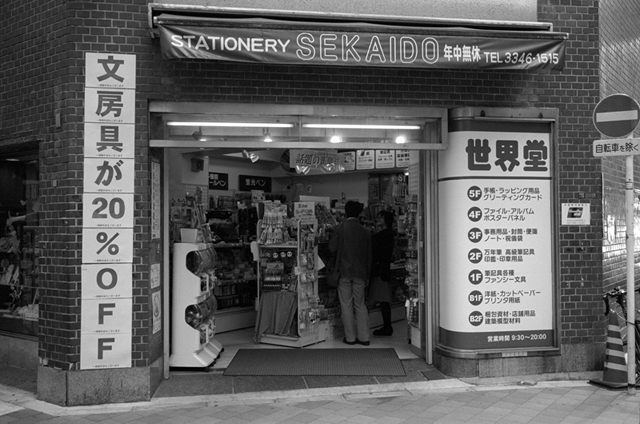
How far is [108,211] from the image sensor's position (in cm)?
612

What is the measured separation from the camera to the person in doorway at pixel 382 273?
9117mm

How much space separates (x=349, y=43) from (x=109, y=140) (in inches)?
109

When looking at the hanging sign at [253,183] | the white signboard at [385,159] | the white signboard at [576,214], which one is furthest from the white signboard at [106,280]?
the hanging sign at [253,183]

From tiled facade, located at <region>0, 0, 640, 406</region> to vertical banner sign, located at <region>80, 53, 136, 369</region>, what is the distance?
92mm

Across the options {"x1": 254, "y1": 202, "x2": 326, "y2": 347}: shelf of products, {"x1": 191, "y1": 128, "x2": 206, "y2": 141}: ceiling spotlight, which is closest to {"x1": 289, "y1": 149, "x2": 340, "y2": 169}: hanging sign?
{"x1": 254, "y1": 202, "x2": 326, "y2": 347}: shelf of products

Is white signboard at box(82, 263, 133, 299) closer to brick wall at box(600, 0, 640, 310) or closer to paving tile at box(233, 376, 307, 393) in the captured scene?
paving tile at box(233, 376, 307, 393)

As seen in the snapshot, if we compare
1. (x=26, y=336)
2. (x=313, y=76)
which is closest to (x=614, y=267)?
(x=313, y=76)

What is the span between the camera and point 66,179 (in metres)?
6.12

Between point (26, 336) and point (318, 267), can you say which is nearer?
point (26, 336)

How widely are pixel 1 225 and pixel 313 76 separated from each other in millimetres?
4827

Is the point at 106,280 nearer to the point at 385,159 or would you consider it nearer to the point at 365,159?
the point at 385,159

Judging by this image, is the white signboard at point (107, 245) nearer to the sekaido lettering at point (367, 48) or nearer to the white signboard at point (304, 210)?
the sekaido lettering at point (367, 48)

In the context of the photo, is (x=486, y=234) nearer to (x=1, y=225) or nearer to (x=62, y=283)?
(x=62, y=283)

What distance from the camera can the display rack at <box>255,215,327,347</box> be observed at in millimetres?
8289
